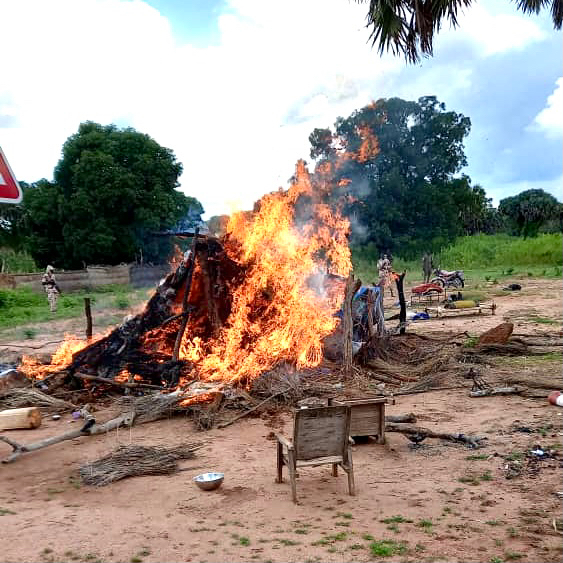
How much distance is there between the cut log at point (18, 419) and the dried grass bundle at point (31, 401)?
0.72m

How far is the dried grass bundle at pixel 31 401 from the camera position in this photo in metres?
8.62

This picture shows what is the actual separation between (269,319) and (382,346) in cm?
262

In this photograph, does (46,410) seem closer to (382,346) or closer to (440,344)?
(382,346)

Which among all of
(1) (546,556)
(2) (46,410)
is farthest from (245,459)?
(2) (46,410)

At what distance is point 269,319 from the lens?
10.5m

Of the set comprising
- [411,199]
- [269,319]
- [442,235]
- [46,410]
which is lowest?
[46,410]

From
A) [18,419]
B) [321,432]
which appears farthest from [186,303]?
[321,432]

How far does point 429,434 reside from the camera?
6.44 meters

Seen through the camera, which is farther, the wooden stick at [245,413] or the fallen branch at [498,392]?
the fallen branch at [498,392]

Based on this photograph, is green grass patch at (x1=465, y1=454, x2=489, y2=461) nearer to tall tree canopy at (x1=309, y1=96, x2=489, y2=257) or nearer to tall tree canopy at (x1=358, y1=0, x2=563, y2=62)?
tall tree canopy at (x1=358, y1=0, x2=563, y2=62)

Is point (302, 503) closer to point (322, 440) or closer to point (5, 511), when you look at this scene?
point (322, 440)

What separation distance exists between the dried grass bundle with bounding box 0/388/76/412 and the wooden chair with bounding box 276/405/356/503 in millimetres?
5068

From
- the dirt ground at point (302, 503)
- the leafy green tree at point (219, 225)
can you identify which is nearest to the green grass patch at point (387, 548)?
the dirt ground at point (302, 503)

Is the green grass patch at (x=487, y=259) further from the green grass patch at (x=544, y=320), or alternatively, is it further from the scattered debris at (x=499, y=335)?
the scattered debris at (x=499, y=335)
